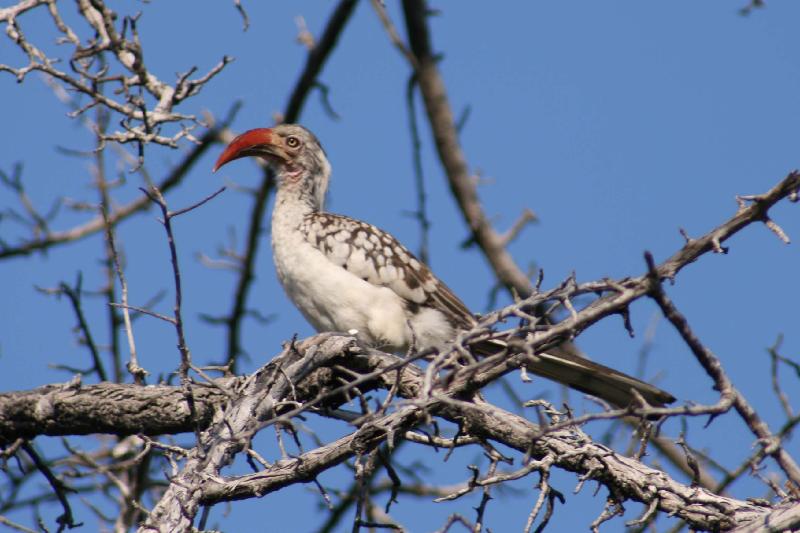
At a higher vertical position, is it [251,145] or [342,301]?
[251,145]

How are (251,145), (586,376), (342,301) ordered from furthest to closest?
1. (251,145)
2. (342,301)
3. (586,376)

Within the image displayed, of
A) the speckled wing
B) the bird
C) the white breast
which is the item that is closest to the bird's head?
the bird

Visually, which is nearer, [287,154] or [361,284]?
[361,284]

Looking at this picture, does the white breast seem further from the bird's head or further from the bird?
the bird's head

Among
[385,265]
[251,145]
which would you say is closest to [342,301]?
[385,265]

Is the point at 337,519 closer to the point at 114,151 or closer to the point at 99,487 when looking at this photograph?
the point at 99,487

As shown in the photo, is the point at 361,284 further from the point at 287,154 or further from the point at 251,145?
the point at 251,145

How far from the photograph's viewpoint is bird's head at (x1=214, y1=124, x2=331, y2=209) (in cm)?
631

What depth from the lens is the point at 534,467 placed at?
3271mm

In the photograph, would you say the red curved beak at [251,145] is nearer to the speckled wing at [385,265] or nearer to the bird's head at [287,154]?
the bird's head at [287,154]

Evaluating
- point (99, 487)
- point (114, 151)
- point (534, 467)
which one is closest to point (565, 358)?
point (534, 467)

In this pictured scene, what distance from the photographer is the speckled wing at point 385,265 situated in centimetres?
→ 552

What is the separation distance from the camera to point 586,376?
4688 millimetres

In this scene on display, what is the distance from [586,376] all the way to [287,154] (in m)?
2.54
